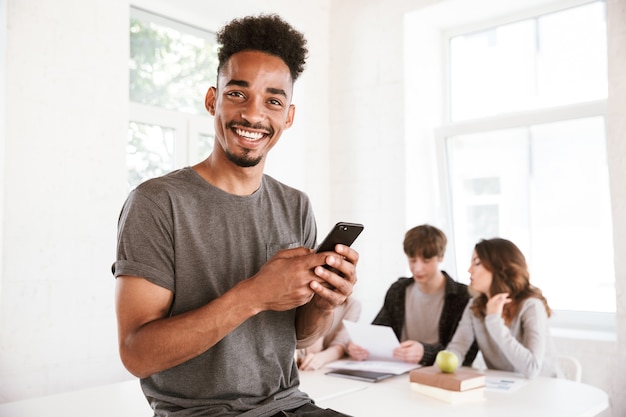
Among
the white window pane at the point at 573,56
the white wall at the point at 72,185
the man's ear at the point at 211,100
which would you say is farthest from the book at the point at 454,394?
the white window pane at the point at 573,56

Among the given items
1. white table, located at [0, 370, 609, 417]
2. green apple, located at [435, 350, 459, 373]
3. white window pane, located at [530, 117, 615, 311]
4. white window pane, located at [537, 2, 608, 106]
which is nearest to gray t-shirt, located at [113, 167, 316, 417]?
white table, located at [0, 370, 609, 417]

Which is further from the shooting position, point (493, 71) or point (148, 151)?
point (493, 71)

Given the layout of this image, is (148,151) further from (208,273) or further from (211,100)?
(208,273)

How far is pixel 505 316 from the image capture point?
97.3 inches

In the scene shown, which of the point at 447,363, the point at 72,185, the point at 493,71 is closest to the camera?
the point at 447,363

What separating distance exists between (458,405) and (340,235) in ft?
3.02

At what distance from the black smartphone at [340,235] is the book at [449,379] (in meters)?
0.87

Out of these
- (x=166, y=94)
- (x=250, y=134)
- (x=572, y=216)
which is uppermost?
(x=166, y=94)

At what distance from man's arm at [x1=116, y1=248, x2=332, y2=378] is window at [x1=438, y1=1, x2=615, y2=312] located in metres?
2.60

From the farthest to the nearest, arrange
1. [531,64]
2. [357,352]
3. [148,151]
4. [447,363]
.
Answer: [531,64] < [148,151] < [357,352] < [447,363]

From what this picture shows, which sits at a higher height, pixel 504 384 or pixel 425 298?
pixel 425 298

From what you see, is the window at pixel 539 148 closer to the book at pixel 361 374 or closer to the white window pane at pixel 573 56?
the white window pane at pixel 573 56

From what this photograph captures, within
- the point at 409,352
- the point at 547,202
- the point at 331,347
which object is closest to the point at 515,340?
the point at 409,352

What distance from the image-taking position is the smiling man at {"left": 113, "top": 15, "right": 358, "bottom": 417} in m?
1.10
